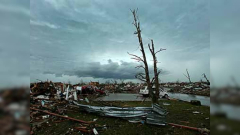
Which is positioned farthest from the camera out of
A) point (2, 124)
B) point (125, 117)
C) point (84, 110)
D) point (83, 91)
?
point (83, 91)

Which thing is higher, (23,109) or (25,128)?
(23,109)

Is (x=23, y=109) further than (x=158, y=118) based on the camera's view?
No

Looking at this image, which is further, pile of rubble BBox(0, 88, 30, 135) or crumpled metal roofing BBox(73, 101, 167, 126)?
crumpled metal roofing BBox(73, 101, 167, 126)

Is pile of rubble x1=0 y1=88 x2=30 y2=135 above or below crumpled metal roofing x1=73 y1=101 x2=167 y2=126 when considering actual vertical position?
above

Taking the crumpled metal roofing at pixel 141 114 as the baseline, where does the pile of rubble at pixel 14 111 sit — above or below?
above

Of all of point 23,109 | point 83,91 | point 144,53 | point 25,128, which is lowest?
point 83,91

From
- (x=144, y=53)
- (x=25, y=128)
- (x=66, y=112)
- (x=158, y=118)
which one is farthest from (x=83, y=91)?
(x=25, y=128)

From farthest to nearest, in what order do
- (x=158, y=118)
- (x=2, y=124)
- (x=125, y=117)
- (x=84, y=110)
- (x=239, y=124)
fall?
(x=84, y=110) → (x=125, y=117) → (x=158, y=118) → (x=239, y=124) → (x=2, y=124)

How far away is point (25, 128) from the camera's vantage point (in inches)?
43.5

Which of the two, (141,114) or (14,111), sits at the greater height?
(14,111)

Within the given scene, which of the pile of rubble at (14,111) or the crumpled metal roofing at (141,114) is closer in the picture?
the pile of rubble at (14,111)

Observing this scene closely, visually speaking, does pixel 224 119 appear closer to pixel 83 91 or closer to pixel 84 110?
pixel 84 110

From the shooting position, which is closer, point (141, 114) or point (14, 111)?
point (14, 111)

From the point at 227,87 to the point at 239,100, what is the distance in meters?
0.12
